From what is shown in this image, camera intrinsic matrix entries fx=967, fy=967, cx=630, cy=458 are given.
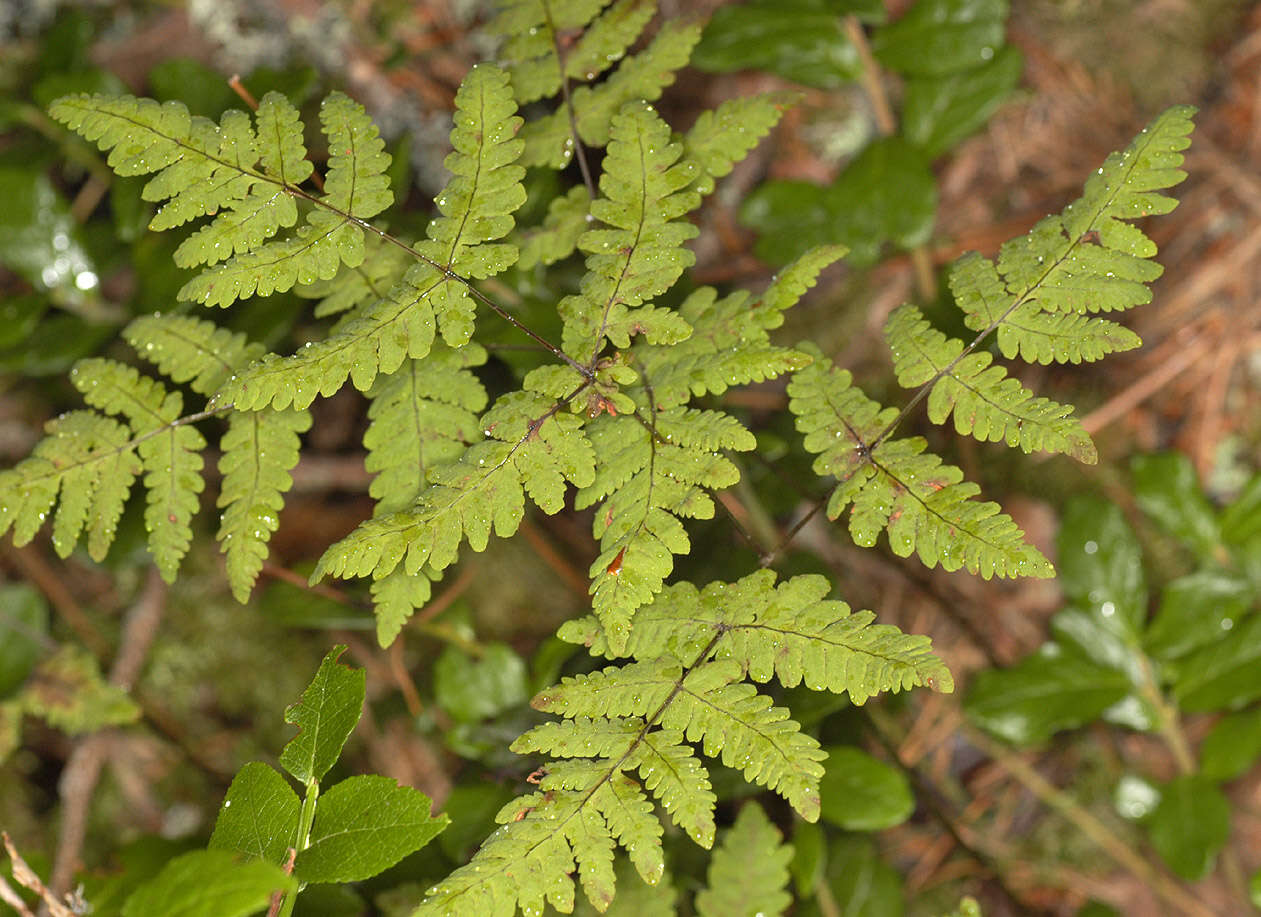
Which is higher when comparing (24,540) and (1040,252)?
(24,540)

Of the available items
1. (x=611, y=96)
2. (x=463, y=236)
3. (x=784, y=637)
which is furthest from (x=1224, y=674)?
(x=463, y=236)

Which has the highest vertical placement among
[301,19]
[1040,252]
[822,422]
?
[301,19]

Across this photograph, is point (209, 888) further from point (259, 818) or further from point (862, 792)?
point (862, 792)

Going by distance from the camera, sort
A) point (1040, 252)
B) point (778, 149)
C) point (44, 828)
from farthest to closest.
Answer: point (778, 149)
point (44, 828)
point (1040, 252)

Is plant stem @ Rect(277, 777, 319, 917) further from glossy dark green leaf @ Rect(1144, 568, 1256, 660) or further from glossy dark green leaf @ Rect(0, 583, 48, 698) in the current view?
glossy dark green leaf @ Rect(1144, 568, 1256, 660)

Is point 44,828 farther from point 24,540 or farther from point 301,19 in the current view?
point 301,19

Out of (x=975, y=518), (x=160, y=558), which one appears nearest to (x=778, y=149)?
(x=975, y=518)

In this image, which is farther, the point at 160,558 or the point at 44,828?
the point at 44,828
